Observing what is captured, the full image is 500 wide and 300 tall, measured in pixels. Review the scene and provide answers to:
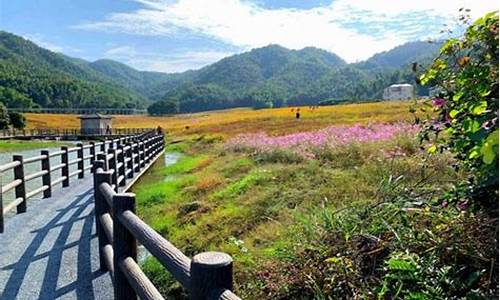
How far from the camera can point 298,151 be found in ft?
41.7

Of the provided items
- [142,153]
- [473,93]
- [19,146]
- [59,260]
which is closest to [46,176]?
[59,260]

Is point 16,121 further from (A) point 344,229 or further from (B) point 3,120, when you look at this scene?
(A) point 344,229

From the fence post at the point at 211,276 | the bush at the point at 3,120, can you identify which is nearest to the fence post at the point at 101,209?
the fence post at the point at 211,276

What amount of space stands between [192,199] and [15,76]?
14287 cm

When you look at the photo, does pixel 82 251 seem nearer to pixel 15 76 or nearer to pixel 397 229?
pixel 397 229

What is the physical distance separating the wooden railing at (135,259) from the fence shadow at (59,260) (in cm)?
32

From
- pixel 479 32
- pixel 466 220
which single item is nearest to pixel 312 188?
pixel 466 220

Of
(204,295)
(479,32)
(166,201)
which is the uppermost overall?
(479,32)

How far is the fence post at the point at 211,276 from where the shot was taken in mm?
2064

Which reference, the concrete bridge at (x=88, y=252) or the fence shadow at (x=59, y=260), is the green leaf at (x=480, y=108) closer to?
the concrete bridge at (x=88, y=252)

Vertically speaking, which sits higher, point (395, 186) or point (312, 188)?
point (395, 186)

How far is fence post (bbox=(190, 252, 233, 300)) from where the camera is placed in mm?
2064

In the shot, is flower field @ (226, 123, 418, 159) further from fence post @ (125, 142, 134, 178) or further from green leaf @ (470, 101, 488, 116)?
green leaf @ (470, 101, 488, 116)

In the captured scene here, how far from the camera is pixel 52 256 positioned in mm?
5750
